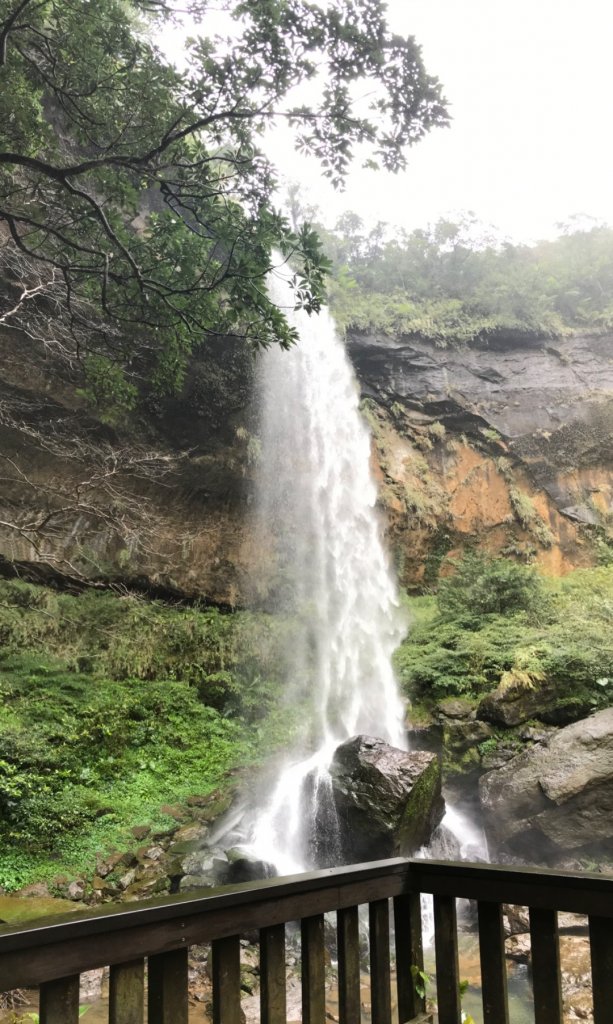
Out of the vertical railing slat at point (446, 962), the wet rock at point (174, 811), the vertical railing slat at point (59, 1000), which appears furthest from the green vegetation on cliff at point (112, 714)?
the vertical railing slat at point (59, 1000)

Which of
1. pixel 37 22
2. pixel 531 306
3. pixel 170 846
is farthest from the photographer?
pixel 531 306

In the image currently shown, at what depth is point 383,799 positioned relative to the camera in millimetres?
6996

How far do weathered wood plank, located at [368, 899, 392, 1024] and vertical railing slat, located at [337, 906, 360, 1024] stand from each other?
0.23 ft

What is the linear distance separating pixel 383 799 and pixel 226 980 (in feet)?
19.5

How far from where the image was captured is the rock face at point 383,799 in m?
6.90

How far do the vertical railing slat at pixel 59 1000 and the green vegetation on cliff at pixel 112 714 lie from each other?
233 inches

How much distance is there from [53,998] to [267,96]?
21.3 ft

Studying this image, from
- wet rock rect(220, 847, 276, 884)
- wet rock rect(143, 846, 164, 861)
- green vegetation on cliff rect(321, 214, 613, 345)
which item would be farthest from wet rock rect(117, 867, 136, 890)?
green vegetation on cliff rect(321, 214, 613, 345)

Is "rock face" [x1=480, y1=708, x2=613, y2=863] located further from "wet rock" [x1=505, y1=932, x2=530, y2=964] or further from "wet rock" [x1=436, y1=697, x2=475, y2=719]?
"wet rock" [x1=505, y1=932, x2=530, y2=964]

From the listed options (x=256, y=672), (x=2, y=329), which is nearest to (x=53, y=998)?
(x=256, y=672)

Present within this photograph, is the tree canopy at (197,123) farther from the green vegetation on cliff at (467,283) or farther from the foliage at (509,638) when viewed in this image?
the green vegetation on cliff at (467,283)

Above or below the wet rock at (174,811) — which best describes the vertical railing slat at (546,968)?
above

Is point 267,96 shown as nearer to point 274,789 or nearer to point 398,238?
point 274,789

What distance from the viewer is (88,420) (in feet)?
43.8
